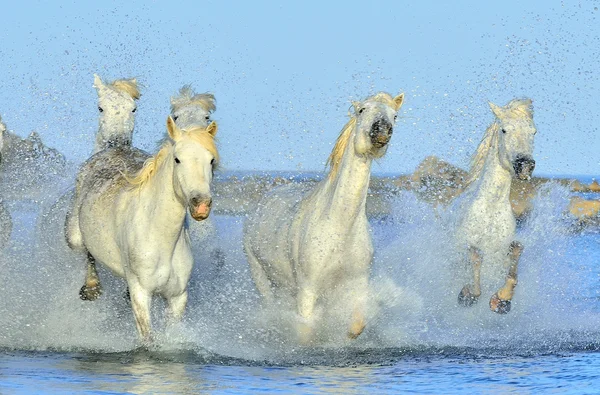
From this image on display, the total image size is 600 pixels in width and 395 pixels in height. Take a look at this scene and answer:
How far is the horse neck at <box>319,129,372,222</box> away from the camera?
8.80 m

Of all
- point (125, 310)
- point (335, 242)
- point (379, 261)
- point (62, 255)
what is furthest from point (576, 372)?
point (62, 255)

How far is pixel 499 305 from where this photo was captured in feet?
34.4

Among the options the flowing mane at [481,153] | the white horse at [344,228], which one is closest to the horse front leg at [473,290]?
the flowing mane at [481,153]

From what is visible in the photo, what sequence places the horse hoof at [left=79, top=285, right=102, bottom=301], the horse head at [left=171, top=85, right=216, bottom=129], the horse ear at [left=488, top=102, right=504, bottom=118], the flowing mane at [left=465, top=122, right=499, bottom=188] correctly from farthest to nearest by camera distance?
the flowing mane at [left=465, top=122, right=499, bottom=188], the horse ear at [left=488, top=102, right=504, bottom=118], the horse head at [left=171, top=85, right=216, bottom=129], the horse hoof at [left=79, top=285, right=102, bottom=301]

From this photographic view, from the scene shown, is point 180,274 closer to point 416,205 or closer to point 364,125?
point 364,125

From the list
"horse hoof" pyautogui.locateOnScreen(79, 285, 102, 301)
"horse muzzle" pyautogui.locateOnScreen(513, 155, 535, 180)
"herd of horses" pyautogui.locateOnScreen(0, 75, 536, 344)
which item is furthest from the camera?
"horse muzzle" pyautogui.locateOnScreen(513, 155, 535, 180)

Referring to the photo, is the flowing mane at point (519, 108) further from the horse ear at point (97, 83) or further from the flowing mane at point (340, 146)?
the horse ear at point (97, 83)

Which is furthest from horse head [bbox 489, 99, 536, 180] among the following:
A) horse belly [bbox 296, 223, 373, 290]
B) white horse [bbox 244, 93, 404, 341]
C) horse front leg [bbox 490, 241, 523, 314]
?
horse belly [bbox 296, 223, 373, 290]

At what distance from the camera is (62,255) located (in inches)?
416

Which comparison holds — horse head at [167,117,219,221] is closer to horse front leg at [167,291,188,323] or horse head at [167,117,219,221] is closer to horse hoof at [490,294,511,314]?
horse front leg at [167,291,188,323]

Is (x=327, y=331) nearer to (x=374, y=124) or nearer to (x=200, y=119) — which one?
(x=374, y=124)

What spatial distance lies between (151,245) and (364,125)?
1728mm

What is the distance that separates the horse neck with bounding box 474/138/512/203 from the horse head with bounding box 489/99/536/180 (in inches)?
2.5

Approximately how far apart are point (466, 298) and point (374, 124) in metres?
2.64
